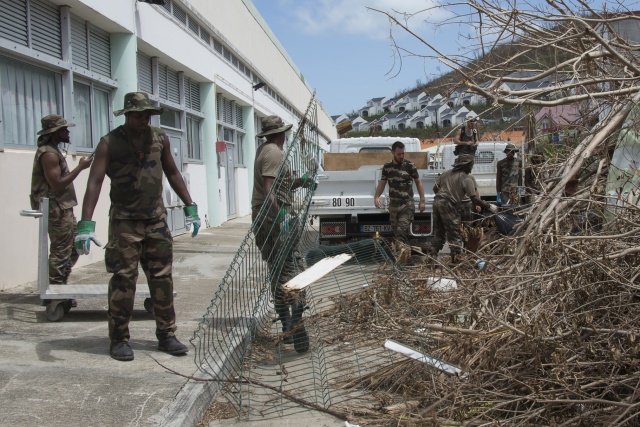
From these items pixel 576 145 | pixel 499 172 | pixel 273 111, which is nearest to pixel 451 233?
pixel 499 172

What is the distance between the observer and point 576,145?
5355mm

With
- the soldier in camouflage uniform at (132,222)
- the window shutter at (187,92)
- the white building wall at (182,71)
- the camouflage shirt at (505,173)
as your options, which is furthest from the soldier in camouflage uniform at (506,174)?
the window shutter at (187,92)

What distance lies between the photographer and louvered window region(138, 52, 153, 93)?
12.8 metres

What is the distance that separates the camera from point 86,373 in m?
4.53

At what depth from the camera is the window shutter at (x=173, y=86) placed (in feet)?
48.6

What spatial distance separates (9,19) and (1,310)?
3780mm

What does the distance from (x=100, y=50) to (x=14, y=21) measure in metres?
2.76

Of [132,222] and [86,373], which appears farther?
[132,222]

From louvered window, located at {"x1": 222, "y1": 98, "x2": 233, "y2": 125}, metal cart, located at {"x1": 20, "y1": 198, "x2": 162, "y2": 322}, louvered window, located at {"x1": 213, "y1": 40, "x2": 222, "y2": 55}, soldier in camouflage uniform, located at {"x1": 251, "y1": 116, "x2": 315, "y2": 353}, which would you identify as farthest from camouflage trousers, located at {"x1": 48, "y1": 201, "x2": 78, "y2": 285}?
louvered window, located at {"x1": 222, "y1": 98, "x2": 233, "y2": 125}

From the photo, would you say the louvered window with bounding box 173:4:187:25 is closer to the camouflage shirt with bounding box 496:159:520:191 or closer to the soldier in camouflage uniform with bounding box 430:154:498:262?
the camouflage shirt with bounding box 496:159:520:191

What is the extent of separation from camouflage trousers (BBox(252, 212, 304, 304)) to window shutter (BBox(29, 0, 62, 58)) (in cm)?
506

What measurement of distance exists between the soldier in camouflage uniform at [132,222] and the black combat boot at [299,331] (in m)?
0.86

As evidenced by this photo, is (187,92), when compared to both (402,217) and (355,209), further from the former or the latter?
(402,217)

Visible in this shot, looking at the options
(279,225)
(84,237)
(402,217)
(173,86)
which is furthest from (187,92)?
(84,237)
